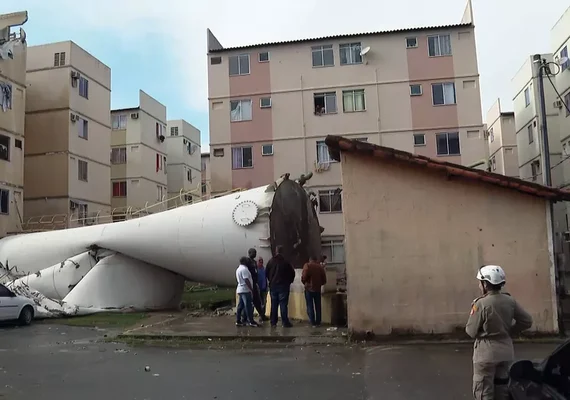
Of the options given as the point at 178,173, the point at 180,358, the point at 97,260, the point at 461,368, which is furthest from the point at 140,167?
the point at 461,368

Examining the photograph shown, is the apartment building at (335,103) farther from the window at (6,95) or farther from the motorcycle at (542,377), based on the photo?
the motorcycle at (542,377)

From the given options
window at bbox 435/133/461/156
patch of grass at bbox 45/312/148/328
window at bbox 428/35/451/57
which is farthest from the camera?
window at bbox 428/35/451/57

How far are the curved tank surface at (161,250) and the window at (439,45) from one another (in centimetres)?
1902

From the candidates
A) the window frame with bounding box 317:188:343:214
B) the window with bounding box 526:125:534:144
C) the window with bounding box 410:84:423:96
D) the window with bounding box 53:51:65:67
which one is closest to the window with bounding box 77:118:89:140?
the window with bounding box 53:51:65:67

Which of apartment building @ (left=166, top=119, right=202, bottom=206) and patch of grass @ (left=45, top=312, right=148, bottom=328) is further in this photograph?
apartment building @ (left=166, top=119, right=202, bottom=206)

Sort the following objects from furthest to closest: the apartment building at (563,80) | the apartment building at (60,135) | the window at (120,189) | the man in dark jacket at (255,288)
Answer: the window at (120,189)
the apartment building at (60,135)
the apartment building at (563,80)
the man in dark jacket at (255,288)

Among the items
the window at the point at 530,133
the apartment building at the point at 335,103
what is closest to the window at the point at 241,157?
the apartment building at the point at 335,103

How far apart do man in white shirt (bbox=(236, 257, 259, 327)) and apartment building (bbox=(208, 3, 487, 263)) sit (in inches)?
707

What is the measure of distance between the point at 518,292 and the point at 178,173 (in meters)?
44.8

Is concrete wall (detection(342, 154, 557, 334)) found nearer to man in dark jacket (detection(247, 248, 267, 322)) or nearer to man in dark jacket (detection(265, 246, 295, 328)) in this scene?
man in dark jacket (detection(265, 246, 295, 328))

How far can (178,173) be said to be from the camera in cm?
5325

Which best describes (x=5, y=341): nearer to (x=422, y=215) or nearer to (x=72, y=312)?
(x=72, y=312)

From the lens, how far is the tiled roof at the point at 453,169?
437 inches

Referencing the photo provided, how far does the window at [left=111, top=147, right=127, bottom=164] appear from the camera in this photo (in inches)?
1731
